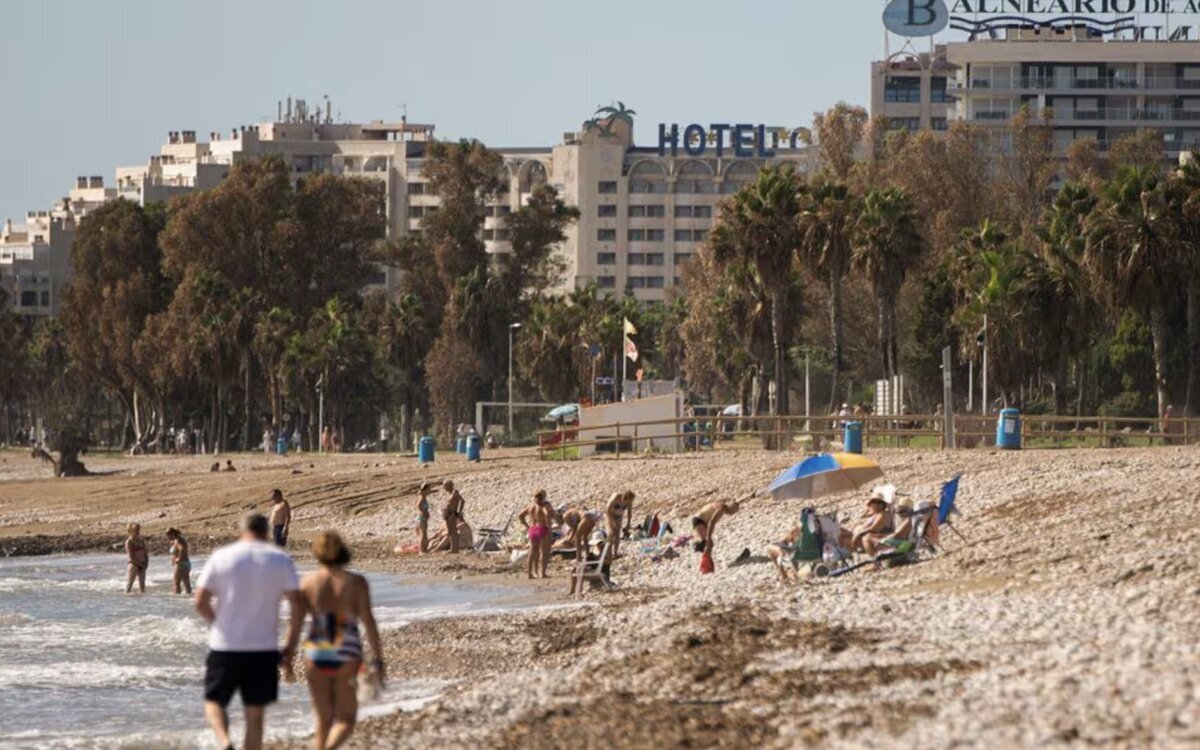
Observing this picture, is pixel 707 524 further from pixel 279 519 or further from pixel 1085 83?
pixel 1085 83

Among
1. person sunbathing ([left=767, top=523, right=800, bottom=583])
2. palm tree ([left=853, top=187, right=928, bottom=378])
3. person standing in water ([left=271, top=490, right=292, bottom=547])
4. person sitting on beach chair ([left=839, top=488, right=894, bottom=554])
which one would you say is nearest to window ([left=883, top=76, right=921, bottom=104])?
palm tree ([left=853, top=187, right=928, bottom=378])

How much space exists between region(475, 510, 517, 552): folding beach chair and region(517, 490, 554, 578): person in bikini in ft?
17.4

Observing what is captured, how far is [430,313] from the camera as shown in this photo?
101688mm

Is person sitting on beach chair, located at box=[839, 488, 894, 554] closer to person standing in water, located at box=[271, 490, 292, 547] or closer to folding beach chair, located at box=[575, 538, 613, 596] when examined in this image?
folding beach chair, located at box=[575, 538, 613, 596]

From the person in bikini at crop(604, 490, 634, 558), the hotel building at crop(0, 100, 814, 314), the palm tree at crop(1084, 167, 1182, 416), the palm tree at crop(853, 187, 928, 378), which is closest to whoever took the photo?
the person in bikini at crop(604, 490, 634, 558)

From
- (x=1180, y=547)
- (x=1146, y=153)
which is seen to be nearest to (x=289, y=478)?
(x=1180, y=547)

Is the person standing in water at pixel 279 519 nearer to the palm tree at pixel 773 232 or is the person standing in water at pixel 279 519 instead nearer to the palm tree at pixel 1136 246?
the palm tree at pixel 1136 246

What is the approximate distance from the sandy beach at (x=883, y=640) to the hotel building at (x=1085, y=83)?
295ft

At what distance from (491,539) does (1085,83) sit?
312 ft

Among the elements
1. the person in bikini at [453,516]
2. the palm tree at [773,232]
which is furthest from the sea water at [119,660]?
the palm tree at [773,232]

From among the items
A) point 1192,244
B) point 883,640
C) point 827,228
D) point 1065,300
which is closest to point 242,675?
point 883,640

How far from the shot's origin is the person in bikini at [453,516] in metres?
34.7

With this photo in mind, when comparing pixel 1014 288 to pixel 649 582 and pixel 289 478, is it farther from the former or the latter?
pixel 649 582

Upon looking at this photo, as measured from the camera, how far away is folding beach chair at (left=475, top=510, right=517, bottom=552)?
34.7m
